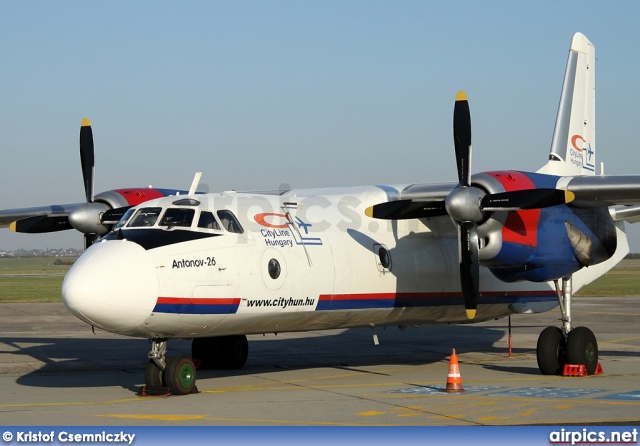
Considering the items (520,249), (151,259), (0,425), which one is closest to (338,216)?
(520,249)

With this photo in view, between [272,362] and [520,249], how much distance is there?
6019mm

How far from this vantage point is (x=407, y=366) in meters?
18.0

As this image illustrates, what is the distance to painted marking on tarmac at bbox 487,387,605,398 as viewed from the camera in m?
13.4

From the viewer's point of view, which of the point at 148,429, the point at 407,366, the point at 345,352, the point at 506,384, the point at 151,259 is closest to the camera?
the point at 148,429

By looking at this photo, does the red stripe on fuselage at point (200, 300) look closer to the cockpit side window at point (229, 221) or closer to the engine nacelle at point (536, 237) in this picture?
the cockpit side window at point (229, 221)

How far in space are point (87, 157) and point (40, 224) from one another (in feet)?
6.05

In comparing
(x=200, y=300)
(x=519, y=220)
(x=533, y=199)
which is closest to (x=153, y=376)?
(x=200, y=300)

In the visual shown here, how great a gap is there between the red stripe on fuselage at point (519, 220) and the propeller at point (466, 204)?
54 centimetres

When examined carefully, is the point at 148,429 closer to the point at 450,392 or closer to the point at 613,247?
the point at 450,392

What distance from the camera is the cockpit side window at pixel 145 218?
13.7 m

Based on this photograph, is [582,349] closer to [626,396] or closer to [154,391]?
[626,396]

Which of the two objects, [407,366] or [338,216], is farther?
[407,366]

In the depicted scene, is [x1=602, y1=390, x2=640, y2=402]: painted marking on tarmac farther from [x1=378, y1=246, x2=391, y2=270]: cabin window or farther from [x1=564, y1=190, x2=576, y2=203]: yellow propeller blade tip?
[x1=378, y1=246, x2=391, y2=270]: cabin window

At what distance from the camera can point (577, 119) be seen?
62.9 ft
